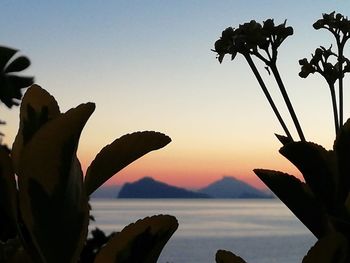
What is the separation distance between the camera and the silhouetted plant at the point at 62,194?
182 cm

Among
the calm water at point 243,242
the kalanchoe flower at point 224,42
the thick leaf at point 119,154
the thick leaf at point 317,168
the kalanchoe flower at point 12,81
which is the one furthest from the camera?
the calm water at point 243,242

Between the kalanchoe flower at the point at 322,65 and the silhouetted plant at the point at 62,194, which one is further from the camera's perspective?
the kalanchoe flower at the point at 322,65

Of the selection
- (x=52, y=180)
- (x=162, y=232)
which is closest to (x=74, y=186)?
(x=52, y=180)

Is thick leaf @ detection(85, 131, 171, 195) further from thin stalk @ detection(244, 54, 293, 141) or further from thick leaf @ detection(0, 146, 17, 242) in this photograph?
thin stalk @ detection(244, 54, 293, 141)

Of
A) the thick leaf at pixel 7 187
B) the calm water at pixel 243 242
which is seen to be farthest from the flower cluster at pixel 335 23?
the calm water at pixel 243 242

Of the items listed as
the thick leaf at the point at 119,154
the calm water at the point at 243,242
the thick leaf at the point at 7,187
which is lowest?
the calm water at the point at 243,242

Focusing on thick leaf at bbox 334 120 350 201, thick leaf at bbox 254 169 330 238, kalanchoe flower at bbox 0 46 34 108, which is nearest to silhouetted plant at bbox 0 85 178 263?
thick leaf at bbox 254 169 330 238

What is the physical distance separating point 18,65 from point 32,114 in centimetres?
1194

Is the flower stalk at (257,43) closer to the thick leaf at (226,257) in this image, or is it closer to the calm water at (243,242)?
the thick leaf at (226,257)

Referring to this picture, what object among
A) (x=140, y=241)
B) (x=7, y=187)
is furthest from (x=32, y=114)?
(x=140, y=241)

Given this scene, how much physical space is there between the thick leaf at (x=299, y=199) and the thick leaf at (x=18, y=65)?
11914 millimetres

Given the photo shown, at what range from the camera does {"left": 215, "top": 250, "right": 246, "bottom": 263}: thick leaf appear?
202cm

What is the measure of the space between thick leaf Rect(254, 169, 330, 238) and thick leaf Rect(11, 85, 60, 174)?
533 millimetres

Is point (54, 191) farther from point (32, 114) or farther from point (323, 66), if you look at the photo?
point (323, 66)
